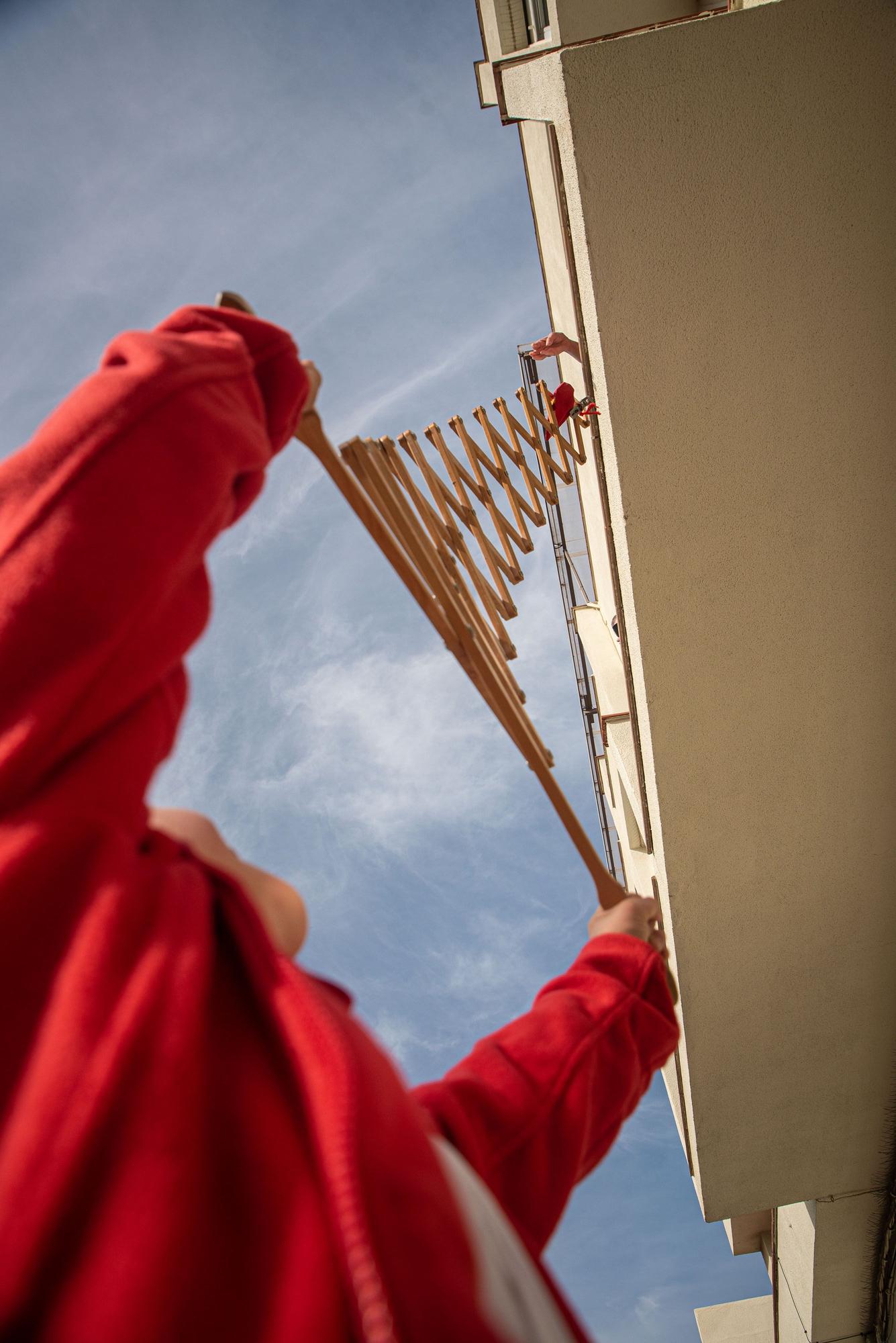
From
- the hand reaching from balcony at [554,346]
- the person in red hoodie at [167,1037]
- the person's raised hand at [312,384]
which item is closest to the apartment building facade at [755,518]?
the hand reaching from balcony at [554,346]

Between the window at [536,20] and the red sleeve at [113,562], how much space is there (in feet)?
21.5

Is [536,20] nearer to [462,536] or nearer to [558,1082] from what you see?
[462,536]

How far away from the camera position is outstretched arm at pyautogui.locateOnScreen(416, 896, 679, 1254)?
3.62 feet

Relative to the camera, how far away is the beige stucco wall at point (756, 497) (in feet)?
8.70

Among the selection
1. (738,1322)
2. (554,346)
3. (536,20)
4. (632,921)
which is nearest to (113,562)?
(632,921)

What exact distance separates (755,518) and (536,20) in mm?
5773

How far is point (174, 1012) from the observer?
641 millimetres

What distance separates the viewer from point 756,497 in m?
3.01

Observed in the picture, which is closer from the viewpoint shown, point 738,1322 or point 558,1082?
point 558,1082

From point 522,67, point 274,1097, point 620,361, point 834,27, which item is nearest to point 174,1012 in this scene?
point 274,1097

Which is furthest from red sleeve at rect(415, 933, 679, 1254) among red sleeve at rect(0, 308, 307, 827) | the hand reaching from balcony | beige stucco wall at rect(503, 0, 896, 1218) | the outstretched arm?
the hand reaching from balcony

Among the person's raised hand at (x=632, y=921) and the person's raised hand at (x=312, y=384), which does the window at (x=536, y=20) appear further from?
the person's raised hand at (x=632, y=921)

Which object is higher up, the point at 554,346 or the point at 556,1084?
the point at 554,346

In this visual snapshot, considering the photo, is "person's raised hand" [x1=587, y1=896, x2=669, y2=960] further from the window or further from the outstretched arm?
the window
